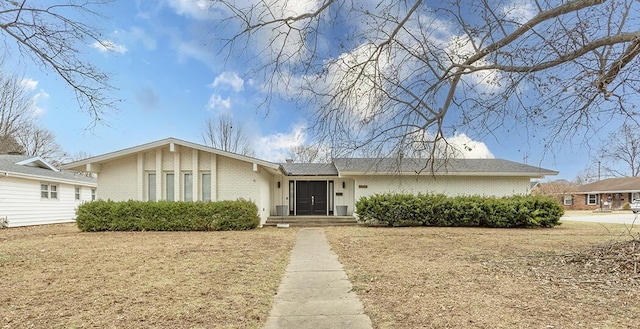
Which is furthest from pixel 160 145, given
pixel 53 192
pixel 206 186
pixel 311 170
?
pixel 53 192

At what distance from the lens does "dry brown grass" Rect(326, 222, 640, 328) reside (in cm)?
389

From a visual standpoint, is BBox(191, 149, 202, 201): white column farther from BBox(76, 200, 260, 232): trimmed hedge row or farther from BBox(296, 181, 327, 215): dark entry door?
BBox(296, 181, 327, 215): dark entry door

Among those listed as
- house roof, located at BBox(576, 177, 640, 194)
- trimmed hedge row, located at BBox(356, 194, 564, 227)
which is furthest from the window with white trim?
house roof, located at BBox(576, 177, 640, 194)

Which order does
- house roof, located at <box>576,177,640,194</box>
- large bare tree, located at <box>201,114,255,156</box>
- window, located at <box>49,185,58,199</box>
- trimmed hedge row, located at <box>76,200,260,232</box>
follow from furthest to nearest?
house roof, located at <box>576,177,640,194</box>, large bare tree, located at <box>201,114,255,156</box>, window, located at <box>49,185,58,199</box>, trimmed hedge row, located at <box>76,200,260,232</box>

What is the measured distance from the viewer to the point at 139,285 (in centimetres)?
549

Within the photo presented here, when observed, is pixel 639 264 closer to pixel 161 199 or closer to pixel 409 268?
pixel 409 268

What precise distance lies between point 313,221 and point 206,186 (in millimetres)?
5248

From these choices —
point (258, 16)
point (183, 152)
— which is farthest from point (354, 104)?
point (183, 152)

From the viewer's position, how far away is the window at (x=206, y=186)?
1602cm

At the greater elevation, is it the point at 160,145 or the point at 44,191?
the point at 160,145

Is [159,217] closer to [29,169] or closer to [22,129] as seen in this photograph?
[29,169]

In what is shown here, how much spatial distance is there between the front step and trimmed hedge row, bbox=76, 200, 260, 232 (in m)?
3.02

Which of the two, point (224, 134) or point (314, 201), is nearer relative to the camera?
point (314, 201)

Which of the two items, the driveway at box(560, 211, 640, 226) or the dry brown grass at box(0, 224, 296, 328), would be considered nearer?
the dry brown grass at box(0, 224, 296, 328)
